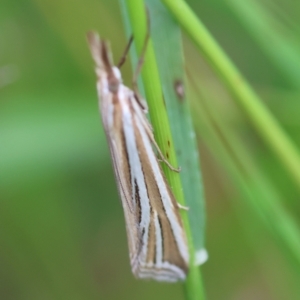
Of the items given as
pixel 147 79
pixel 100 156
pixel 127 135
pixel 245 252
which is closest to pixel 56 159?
pixel 100 156

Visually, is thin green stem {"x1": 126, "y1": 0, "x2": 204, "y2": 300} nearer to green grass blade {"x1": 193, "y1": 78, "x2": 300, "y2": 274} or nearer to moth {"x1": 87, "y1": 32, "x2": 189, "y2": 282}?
moth {"x1": 87, "y1": 32, "x2": 189, "y2": 282}

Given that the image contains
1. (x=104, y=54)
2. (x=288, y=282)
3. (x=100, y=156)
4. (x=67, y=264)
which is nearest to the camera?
(x=104, y=54)

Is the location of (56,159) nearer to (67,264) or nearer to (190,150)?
(67,264)

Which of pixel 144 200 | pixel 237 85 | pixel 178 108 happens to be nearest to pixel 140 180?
pixel 144 200

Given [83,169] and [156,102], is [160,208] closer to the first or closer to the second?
[156,102]

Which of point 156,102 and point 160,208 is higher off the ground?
point 156,102

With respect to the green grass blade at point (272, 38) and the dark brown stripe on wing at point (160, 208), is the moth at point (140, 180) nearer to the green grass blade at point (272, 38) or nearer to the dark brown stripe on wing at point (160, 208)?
the dark brown stripe on wing at point (160, 208)
